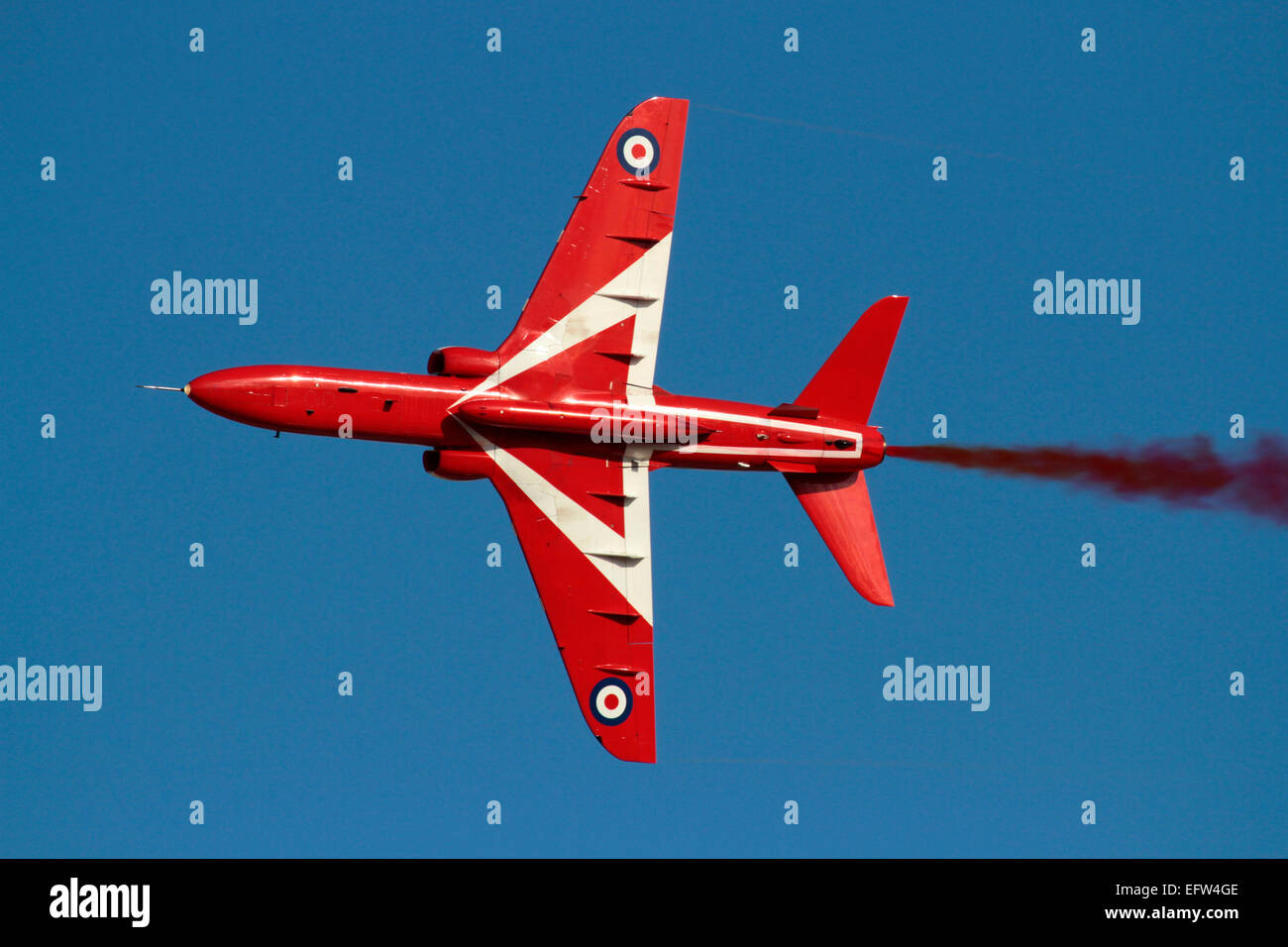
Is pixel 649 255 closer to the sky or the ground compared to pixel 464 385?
closer to the sky

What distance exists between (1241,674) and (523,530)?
17061mm

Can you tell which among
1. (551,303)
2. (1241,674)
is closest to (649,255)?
(551,303)

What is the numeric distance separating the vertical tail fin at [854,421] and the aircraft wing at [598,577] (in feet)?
12.9

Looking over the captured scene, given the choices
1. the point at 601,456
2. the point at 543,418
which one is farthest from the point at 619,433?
the point at 543,418

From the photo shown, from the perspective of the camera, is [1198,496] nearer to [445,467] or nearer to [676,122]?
[676,122]

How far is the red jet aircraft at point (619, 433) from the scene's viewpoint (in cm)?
3628

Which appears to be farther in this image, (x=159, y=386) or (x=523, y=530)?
(x=523, y=530)

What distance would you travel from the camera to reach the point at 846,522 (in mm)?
37719

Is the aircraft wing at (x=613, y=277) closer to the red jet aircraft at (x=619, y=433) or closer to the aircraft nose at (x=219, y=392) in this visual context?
the red jet aircraft at (x=619, y=433)

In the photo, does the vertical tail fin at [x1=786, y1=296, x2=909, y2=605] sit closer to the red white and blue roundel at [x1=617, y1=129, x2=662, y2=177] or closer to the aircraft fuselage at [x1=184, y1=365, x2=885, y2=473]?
the aircraft fuselage at [x1=184, y1=365, x2=885, y2=473]

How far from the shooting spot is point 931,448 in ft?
125

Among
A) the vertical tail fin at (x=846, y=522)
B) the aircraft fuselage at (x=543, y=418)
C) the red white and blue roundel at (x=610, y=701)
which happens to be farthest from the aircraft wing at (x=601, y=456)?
the vertical tail fin at (x=846, y=522)

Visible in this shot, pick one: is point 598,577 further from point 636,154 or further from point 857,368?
point 636,154

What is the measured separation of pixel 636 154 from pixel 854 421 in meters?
7.80
